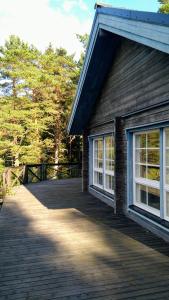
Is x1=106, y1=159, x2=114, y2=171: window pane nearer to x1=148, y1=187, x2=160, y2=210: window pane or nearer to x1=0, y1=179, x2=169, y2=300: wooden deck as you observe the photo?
x1=0, y1=179, x2=169, y2=300: wooden deck

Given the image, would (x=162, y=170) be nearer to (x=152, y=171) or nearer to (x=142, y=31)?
(x=152, y=171)

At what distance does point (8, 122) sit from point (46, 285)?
958 inches

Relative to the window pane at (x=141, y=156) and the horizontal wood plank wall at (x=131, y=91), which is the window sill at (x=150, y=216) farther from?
the window pane at (x=141, y=156)

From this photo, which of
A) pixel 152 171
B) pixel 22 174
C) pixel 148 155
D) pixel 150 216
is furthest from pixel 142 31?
pixel 22 174

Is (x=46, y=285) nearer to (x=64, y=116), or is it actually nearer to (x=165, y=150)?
(x=165, y=150)

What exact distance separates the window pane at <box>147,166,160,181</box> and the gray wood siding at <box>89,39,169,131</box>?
1397 mm

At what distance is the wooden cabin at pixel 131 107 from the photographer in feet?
19.1

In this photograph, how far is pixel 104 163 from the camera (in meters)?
10.4

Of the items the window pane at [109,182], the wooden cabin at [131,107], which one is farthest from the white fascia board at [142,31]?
the window pane at [109,182]

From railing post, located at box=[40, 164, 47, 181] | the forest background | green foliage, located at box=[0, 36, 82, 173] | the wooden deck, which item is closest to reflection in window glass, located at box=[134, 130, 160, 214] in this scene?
the wooden deck

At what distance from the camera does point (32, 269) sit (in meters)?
4.56

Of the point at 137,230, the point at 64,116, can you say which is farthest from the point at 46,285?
the point at 64,116

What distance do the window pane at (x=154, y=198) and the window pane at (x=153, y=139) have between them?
0.97 m

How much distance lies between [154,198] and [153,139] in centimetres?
129
